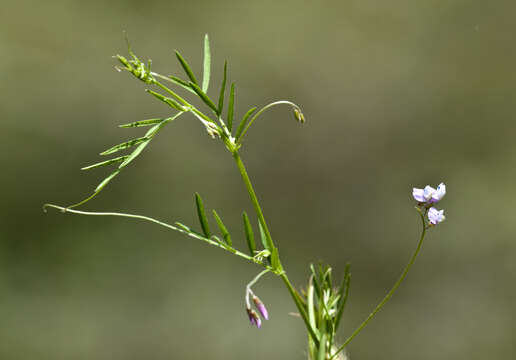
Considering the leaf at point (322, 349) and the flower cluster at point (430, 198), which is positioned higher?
the flower cluster at point (430, 198)

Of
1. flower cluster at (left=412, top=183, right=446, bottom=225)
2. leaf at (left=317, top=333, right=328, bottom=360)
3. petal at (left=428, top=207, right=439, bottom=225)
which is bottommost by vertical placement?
leaf at (left=317, top=333, right=328, bottom=360)

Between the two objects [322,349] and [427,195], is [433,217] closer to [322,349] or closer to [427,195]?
[427,195]

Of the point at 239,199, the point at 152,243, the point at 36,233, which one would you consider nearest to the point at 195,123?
the point at 239,199

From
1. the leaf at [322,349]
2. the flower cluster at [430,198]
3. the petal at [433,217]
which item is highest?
the flower cluster at [430,198]

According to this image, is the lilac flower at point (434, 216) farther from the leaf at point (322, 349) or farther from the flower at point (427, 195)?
the leaf at point (322, 349)

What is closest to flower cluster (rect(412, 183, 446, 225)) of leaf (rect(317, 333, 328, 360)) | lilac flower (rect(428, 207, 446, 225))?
lilac flower (rect(428, 207, 446, 225))

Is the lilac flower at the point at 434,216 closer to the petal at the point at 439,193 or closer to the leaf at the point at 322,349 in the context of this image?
the petal at the point at 439,193

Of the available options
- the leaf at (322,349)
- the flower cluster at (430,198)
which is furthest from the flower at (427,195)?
the leaf at (322,349)

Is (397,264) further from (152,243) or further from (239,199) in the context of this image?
(152,243)

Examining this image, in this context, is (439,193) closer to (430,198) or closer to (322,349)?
(430,198)

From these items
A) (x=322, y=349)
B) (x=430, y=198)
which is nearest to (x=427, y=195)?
(x=430, y=198)

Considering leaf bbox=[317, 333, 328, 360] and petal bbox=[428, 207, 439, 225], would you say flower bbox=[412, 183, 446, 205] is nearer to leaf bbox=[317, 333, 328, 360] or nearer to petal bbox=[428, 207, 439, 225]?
petal bbox=[428, 207, 439, 225]
